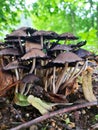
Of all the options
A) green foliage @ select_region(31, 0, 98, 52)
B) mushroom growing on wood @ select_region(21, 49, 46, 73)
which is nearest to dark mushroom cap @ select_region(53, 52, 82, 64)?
mushroom growing on wood @ select_region(21, 49, 46, 73)

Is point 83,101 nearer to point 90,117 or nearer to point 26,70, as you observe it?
point 90,117

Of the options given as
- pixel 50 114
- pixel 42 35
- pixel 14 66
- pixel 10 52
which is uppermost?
pixel 42 35

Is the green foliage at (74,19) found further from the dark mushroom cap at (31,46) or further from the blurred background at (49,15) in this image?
the dark mushroom cap at (31,46)

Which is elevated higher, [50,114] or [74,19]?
[74,19]

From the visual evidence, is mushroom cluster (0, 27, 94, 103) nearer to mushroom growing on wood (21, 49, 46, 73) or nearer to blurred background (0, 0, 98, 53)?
mushroom growing on wood (21, 49, 46, 73)

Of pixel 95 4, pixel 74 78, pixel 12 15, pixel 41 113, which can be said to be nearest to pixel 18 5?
pixel 12 15

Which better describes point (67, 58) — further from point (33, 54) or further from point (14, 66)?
point (14, 66)

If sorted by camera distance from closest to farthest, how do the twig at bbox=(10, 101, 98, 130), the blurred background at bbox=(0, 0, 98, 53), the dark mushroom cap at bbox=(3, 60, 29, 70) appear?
the twig at bbox=(10, 101, 98, 130)
the dark mushroom cap at bbox=(3, 60, 29, 70)
the blurred background at bbox=(0, 0, 98, 53)

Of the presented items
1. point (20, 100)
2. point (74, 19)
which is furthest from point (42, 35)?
point (74, 19)
